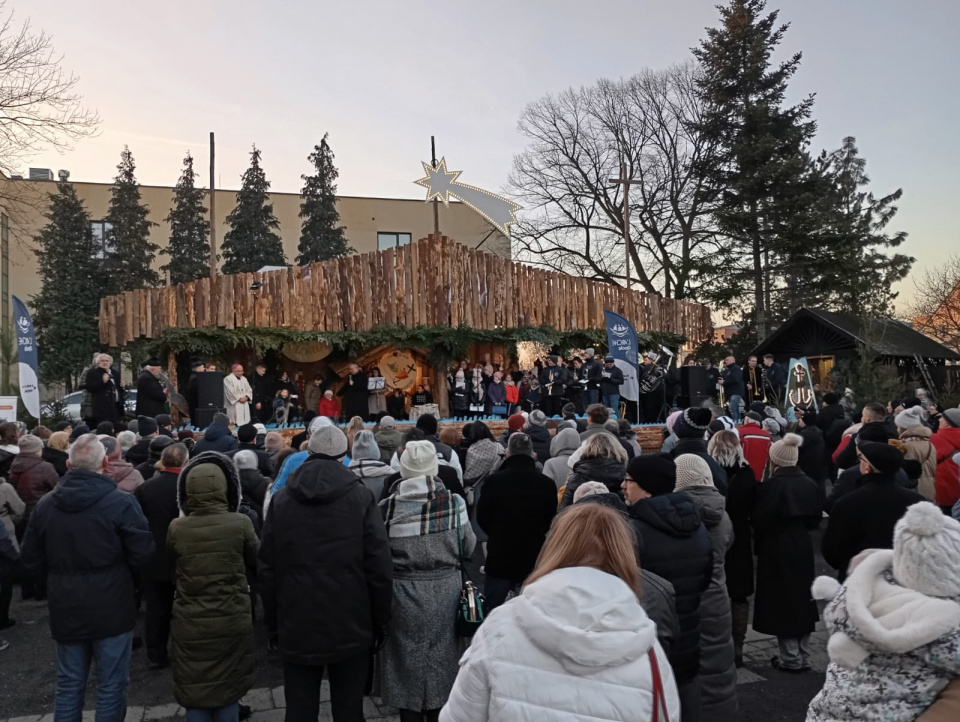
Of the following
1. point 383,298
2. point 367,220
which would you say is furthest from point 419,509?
point 367,220

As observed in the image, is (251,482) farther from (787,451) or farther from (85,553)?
(787,451)

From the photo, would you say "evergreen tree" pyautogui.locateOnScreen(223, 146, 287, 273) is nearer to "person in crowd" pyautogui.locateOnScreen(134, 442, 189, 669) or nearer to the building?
the building

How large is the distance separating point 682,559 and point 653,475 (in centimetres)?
41

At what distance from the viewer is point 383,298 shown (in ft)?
59.6

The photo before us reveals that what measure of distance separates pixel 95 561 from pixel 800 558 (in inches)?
185

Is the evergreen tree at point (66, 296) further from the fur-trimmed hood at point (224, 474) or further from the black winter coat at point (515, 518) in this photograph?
the black winter coat at point (515, 518)

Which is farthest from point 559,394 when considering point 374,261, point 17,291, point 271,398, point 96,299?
point 17,291

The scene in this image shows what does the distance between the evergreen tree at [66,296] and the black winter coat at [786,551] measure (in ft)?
105

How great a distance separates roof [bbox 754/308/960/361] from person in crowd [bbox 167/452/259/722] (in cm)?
1984

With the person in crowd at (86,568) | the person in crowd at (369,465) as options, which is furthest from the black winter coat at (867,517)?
the person in crowd at (86,568)

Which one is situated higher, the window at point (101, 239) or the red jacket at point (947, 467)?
the window at point (101, 239)

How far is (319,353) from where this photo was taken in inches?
704

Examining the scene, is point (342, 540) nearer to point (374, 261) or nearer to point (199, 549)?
point (199, 549)

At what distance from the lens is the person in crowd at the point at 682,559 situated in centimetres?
324
